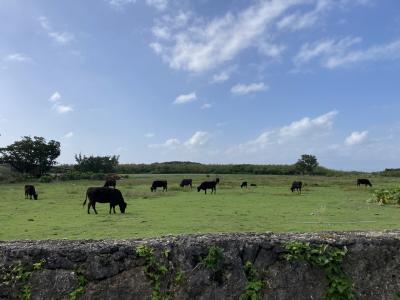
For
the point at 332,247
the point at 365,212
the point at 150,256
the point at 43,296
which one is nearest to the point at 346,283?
the point at 332,247

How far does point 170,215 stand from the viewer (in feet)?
66.0

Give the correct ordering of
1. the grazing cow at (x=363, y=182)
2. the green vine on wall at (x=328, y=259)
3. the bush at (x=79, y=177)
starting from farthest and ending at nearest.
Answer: the bush at (x=79, y=177) < the grazing cow at (x=363, y=182) < the green vine on wall at (x=328, y=259)

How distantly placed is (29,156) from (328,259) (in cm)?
7784

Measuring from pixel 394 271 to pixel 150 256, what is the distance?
9.90 ft

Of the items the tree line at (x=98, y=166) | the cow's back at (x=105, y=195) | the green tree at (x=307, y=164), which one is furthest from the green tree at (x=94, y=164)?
the cow's back at (x=105, y=195)

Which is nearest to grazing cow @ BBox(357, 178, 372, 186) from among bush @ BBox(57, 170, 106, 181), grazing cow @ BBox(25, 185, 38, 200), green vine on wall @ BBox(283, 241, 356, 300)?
grazing cow @ BBox(25, 185, 38, 200)

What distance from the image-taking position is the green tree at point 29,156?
7712 cm

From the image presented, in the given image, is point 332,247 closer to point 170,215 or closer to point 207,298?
point 207,298

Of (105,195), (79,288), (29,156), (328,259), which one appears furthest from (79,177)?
(328,259)

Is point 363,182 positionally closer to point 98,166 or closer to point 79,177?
point 79,177

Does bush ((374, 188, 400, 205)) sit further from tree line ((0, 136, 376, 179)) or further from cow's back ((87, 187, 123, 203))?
tree line ((0, 136, 376, 179))

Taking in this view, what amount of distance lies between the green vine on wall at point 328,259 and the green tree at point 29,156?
76.3 metres

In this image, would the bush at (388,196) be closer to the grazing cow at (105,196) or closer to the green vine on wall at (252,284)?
the grazing cow at (105,196)

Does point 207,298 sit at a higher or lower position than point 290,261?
lower
